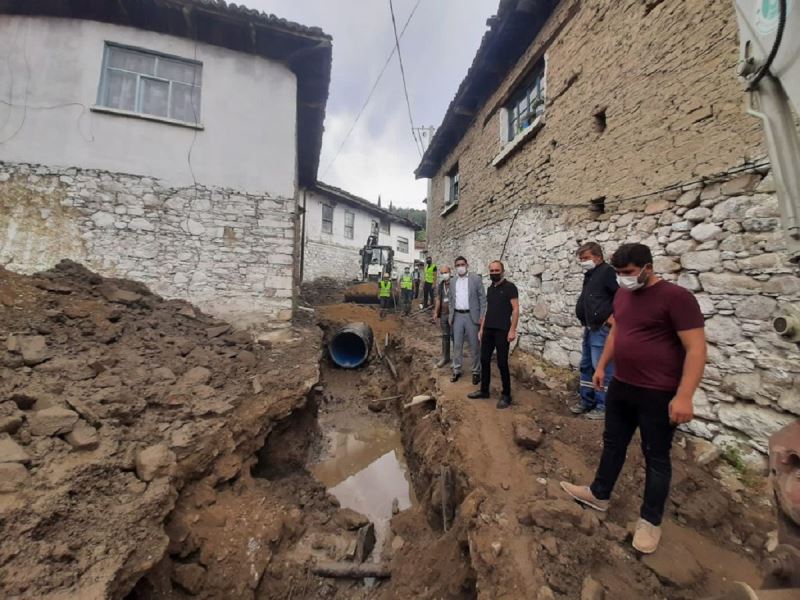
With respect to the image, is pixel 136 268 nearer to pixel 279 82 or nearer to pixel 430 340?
pixel 279 82

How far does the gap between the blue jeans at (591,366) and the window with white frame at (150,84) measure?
7.30 metres

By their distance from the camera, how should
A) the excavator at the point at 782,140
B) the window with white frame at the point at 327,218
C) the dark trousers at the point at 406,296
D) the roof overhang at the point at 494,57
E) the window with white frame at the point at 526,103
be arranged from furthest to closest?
the window with white frame at the point at 327,218, the dark trousers at the point at 406,296, the window with white frame at the point at 526,103, the roof overhang at the point at 494,57, the excavator at the point at 782,140

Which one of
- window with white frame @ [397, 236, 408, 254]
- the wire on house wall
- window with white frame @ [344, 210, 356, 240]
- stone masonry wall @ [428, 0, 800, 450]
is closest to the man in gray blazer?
stone masonry wall @ [428, 0, 800, 450]

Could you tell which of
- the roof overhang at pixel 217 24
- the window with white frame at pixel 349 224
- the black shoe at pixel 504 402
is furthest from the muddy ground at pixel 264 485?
the window with white frame at pixel 349 224

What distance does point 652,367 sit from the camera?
2.15 metres

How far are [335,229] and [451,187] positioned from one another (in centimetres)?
1010

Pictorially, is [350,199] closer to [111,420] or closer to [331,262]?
[331,262]

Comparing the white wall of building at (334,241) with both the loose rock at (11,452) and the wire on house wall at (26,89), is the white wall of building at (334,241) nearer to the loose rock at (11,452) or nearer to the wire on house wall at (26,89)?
the wire on house wall at (26,89)

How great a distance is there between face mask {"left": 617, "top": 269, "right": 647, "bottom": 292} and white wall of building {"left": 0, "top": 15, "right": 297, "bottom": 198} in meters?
5.94

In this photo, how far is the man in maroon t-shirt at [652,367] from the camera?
2021mm

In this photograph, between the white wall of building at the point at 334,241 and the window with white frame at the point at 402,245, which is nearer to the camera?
the white wall of building at the point at 334,241

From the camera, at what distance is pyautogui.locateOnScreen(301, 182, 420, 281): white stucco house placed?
59.5 ft

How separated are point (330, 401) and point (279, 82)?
6539 millimetres

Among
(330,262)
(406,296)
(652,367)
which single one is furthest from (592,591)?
(330,262)
